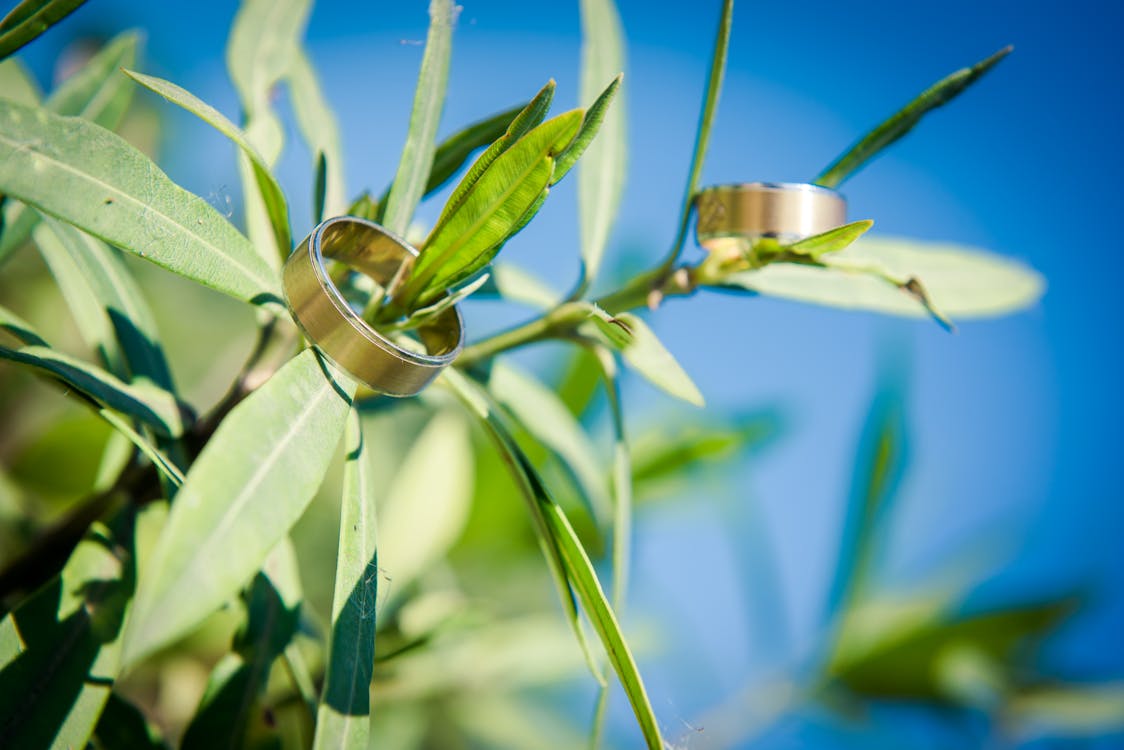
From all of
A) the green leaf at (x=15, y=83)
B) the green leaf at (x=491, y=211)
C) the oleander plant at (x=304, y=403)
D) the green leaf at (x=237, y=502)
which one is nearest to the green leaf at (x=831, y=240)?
the oleander plant at (x=304, y=403)

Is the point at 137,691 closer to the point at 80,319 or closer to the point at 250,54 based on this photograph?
the point at 80,319

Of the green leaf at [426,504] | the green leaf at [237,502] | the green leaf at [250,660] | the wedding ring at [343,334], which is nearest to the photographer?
the green leaf at [237,502]

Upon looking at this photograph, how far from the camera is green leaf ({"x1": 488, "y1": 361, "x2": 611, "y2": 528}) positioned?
0.58m

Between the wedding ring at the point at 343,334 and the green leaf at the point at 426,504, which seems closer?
the wedding ring at the point at 343,334

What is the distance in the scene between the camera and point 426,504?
0.84 metres

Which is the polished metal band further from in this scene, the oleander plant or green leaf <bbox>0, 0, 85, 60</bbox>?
green leaf <bbox>0, 0, 85, 60</bbox>

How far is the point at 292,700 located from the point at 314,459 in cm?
42

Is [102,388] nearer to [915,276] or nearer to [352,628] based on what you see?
[352,628]

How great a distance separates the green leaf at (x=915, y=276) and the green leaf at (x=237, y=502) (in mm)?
276

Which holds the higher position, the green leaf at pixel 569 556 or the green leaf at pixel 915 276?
the green leaf at pixel 915 276

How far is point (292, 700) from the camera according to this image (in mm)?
666

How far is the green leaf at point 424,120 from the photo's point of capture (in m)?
0.42

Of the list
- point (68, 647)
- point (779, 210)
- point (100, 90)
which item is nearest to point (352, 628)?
point (68, 647)

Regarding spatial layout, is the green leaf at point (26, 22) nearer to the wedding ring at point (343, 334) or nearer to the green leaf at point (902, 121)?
the wedding ring at point (343, 334)
